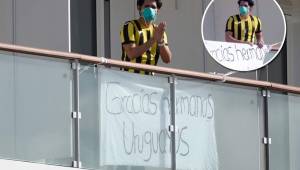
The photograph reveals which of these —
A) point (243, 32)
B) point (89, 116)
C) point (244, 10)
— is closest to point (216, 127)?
point (243, 32)

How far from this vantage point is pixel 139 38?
53.6 ft

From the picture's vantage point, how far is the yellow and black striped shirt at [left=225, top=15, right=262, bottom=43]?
58.9 ft

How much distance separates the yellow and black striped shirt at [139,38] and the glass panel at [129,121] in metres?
0.19

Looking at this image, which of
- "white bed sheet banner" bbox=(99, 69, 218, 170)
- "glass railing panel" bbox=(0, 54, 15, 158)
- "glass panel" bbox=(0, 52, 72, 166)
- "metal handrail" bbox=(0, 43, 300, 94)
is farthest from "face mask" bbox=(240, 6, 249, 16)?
"glass railing panel" bbox=(0, 54, 15, 158)

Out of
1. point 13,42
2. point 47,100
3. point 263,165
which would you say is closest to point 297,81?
point 13,42

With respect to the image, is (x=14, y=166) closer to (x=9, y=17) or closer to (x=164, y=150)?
(x=164, y=150)

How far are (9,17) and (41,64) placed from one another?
19.1 feet

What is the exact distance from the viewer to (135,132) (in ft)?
54.8

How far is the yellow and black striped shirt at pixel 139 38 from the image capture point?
16.3 metres

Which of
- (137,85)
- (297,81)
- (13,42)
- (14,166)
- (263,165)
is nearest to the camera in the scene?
(14,166)

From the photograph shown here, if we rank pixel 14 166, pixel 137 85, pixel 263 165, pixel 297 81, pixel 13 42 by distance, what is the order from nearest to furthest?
pixel 14 166, pixel 137 85, pixel 263 165, pixel 13 42, pixel 297 81

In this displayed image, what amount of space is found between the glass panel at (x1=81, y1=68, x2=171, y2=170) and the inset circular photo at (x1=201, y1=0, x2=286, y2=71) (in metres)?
1.07

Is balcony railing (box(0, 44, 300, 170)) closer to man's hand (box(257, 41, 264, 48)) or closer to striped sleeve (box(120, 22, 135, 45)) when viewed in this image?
striped sleeve (box(120, 22, 135, 45))

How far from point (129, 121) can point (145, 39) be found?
92 centimetres
